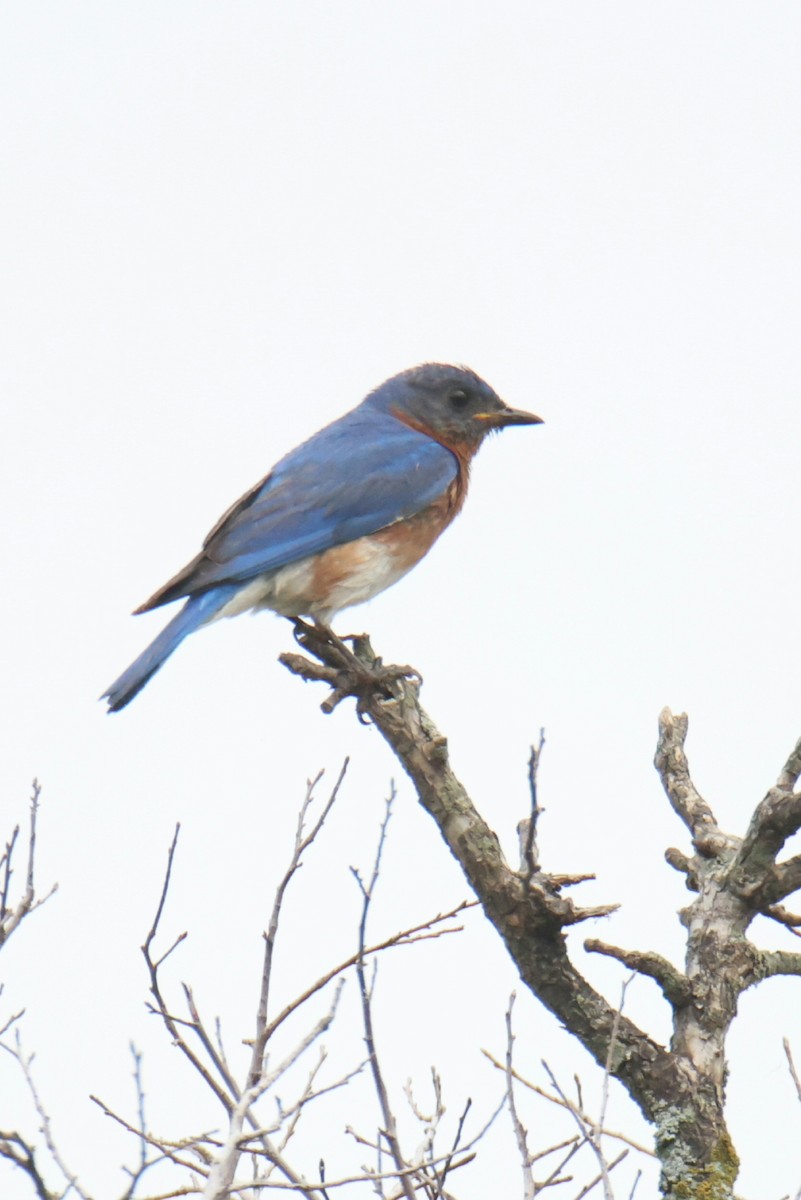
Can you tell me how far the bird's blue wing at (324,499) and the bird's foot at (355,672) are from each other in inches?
28.4

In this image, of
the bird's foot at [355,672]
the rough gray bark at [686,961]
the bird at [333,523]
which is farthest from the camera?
the bird at [333,523]

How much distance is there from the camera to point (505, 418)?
9539mm

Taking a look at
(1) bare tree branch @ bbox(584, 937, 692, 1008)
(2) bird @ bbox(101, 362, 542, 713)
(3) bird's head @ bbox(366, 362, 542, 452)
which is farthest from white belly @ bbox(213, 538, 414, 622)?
(1) bare tree branch @ bbox(584, 937, 692, 1008)

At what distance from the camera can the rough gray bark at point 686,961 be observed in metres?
5.03

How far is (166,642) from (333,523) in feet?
4.16

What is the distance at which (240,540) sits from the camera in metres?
7.98

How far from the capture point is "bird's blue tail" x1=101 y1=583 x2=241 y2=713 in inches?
277

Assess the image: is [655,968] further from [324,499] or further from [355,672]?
[324,499]

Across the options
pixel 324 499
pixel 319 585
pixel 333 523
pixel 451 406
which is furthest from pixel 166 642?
pixel 451 406

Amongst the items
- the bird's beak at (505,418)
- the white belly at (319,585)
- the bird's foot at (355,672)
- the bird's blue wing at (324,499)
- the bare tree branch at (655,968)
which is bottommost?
the bare tree branch at (655,968)

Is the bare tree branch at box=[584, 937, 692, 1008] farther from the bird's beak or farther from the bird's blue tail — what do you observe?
the bird's beak

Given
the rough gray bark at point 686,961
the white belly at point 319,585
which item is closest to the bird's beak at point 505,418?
the white belly at point 319,585

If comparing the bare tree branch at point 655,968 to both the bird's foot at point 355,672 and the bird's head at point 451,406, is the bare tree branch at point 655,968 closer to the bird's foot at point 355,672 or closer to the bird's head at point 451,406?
the bird's foot at point 355,672

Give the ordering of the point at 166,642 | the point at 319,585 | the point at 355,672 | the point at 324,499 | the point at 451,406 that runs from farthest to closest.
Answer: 1. the point at 451,406
2. the point at 324,499
3. the point at 319,585
4. the point at 166,642
5. the point at 355,672
